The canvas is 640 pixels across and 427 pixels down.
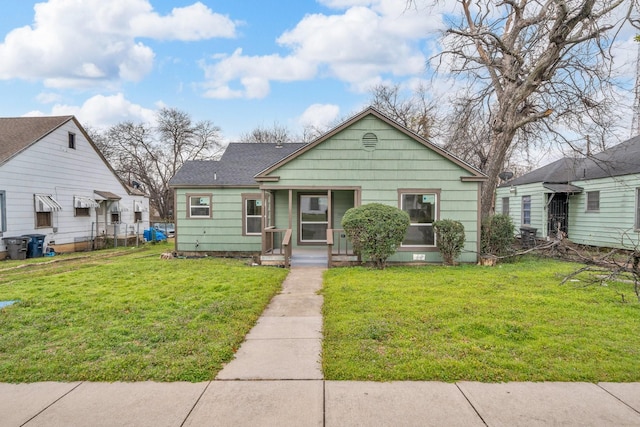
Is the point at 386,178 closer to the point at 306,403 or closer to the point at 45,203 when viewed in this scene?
the point at 306,403

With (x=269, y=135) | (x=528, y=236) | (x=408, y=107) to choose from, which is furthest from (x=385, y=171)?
(x=269, y=135)

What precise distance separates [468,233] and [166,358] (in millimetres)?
9156

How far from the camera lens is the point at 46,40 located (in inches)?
491

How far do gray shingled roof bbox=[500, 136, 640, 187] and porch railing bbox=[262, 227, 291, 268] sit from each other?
37.0ft

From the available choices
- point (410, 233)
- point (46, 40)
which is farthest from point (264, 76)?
point (410, 233)

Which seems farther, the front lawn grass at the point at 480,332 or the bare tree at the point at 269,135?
the bare tree at the point at 269,135

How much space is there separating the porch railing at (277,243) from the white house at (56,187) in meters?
9.65

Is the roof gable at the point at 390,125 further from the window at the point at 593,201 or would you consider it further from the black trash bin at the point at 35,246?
the black trash bin at the point at 35,246

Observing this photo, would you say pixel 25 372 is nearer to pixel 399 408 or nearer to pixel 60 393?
pixel 60 393

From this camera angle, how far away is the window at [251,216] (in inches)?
506

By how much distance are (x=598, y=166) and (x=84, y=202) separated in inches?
881

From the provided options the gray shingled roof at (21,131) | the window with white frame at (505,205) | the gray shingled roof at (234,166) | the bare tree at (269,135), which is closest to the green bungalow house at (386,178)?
the gray shingled roof at (234,166)

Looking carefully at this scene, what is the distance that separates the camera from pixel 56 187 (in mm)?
14961

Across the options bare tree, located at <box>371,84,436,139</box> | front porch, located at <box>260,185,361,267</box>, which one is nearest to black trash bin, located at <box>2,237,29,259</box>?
front porch, located at <box>260,185,361,267</box>
